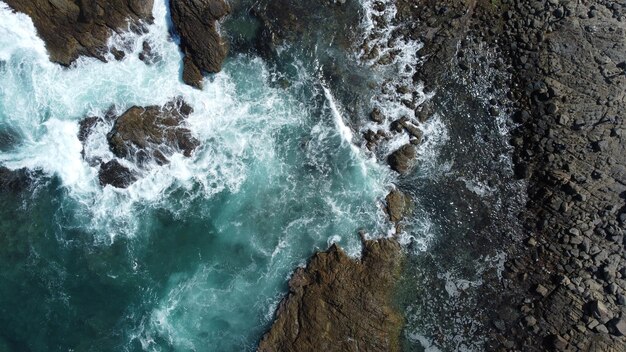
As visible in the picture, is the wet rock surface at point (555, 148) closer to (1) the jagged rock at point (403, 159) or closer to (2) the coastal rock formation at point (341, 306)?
(2) the coastal rock formation at point (341, 306)

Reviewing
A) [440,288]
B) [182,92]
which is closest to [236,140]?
[182,92]

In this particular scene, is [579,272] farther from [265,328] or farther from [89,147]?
[89,147]

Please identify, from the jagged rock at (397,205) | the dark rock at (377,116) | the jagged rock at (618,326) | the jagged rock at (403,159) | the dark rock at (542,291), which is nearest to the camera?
the jagged rock at (618,326)

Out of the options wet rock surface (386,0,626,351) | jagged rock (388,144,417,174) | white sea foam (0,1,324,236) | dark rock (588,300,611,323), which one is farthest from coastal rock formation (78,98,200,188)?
dark rock (588,300,611,323)

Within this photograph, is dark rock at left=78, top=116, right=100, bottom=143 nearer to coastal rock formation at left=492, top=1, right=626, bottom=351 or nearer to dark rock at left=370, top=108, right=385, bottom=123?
dark rock at left=370, top=108, right=385, bottom=123

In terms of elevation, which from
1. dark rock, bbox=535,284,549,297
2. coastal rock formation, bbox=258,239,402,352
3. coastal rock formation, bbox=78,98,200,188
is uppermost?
coastal rock formation, bbox=78,98,200,188

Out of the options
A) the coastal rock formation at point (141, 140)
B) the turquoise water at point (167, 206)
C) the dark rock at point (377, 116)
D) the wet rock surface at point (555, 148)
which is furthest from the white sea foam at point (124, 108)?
the wet rock surface at point (555, 148)
